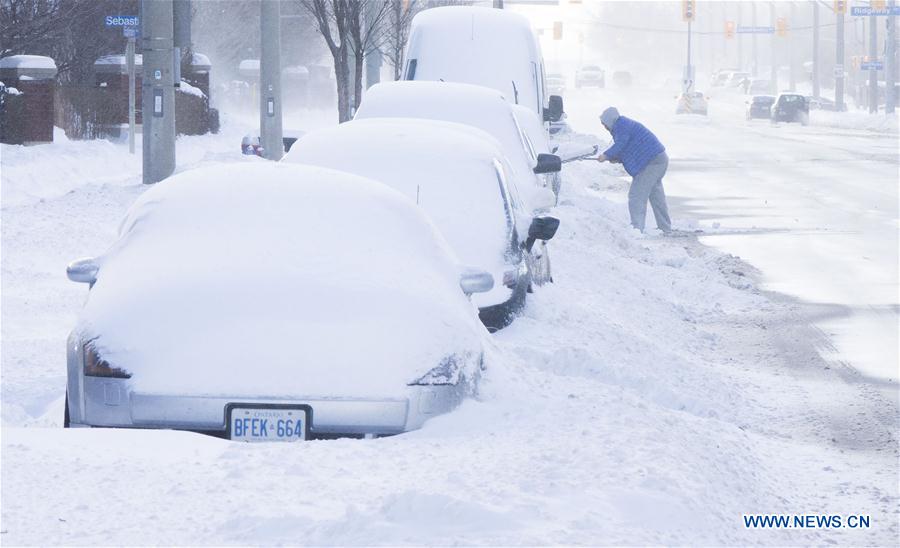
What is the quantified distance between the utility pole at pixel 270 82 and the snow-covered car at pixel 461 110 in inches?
449

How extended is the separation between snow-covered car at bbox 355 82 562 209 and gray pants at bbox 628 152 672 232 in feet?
15.6

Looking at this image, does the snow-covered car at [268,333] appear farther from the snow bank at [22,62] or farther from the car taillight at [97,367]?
the snow bank at [22,62]

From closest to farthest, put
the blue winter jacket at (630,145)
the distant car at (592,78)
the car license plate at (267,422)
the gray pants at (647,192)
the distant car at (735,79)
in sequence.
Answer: the car license plate at (267,422), the gray pants at (647,192), the blue winter jacket at (630,145), the distant car at (735,79), the distant car at (592,78)

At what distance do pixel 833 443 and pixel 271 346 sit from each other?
3.28m

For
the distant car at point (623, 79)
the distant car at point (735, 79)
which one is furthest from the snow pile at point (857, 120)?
the distant car at point (623, 79)

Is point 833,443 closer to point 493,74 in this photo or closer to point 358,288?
point 358,288

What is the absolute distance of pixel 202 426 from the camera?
637 cm

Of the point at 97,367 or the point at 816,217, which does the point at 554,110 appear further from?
the point at 97,367

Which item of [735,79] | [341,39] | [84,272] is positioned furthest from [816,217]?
[735,79]

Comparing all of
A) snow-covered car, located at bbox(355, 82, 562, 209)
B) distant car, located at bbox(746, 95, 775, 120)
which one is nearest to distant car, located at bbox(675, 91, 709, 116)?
distant car, located at bbox(746, 95, 775, 120)

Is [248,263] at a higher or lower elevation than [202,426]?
higher

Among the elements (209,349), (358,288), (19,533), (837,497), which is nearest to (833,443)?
(837,497)

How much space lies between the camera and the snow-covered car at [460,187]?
9617mm

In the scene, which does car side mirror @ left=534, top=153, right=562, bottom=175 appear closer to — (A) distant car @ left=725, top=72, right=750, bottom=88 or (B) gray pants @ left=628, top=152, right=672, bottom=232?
(B) gray pants @ left=628, top=152, right=672, bottom=232
